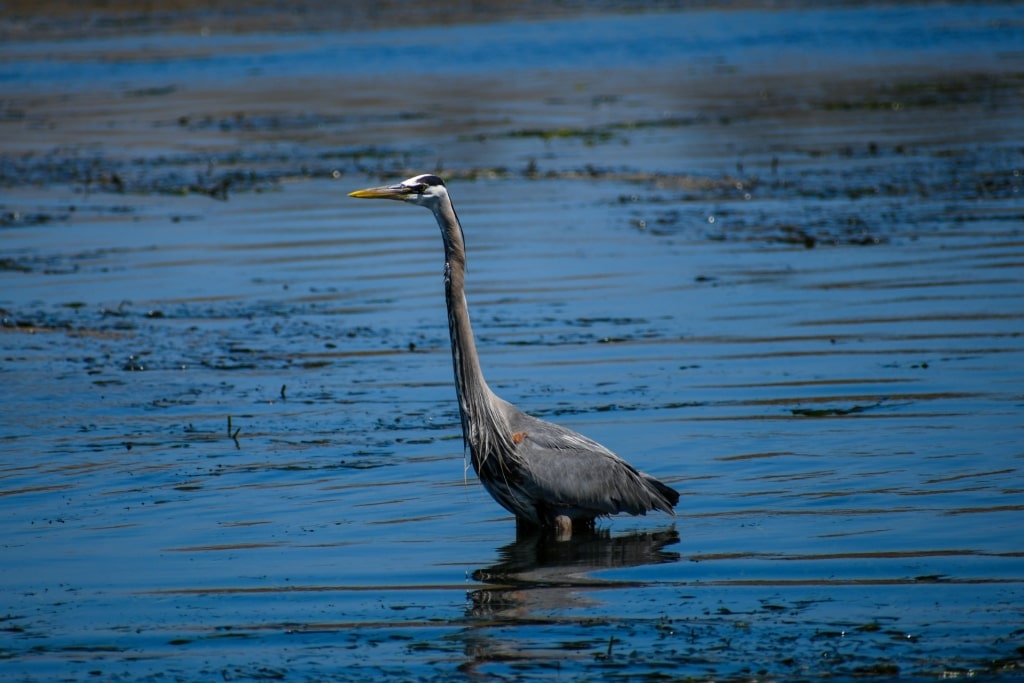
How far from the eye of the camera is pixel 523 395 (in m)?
9.88

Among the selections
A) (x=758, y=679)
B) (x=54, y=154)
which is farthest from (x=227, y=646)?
(x=54, y=154)

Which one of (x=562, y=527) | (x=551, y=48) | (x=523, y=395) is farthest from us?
(x=551, y=48)

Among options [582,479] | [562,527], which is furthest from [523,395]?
[582,479]

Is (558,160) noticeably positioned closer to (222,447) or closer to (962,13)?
(222,447)

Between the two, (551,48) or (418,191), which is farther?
(551,48)

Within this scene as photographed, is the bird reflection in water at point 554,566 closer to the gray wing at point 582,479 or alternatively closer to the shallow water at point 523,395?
the shallow water at point 523,395

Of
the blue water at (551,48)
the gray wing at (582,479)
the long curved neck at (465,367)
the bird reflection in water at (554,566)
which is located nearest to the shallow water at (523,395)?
the bird reflection in water at (554,566)

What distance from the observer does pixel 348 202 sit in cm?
1794

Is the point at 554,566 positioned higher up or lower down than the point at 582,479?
lower down

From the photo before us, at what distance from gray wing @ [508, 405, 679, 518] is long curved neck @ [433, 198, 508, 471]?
0.53 feet

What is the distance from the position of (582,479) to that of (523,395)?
2.43 metres

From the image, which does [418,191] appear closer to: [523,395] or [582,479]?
[582,479]

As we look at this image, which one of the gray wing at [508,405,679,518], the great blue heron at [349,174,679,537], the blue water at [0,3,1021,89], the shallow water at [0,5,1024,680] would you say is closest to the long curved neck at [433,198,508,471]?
the great blue heron at [349,174,679,537]

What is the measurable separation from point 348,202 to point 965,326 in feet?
29.3
